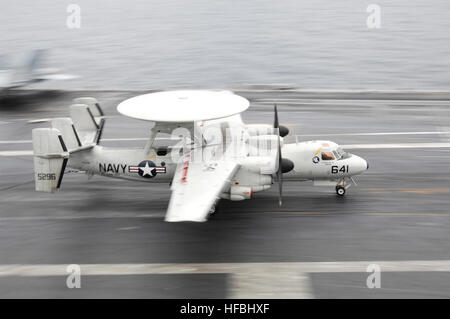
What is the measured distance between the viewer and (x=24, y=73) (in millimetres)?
49469

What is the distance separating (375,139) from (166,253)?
19.6 m

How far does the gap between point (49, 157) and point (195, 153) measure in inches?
279

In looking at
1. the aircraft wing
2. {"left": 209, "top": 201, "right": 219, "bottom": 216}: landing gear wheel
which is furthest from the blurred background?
the aircraft wing

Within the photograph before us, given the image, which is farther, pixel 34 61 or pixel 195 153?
pixel 34 61

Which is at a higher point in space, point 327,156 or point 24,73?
point 24,73

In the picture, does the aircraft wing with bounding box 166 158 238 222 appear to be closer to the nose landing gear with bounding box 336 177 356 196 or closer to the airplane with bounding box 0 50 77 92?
the nose landing gear with bounding box 336 177 356 196

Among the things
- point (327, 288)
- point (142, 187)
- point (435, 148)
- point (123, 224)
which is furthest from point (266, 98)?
point (327, 288)

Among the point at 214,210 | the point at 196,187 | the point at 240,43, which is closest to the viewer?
the point at 196,187

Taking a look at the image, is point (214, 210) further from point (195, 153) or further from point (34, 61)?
point (34, 61)

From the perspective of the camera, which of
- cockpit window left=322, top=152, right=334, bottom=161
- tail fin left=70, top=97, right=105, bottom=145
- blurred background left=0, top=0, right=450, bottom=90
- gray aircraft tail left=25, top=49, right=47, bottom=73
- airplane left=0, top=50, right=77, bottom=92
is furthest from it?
blurred background left=0, top=0, right=450, bottom=90

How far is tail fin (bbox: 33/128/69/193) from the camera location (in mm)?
25922

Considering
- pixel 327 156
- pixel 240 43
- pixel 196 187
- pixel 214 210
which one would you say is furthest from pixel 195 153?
pixel 240 43

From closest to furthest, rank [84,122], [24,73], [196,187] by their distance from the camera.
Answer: [196,187] → [84,122] → [24,73]
